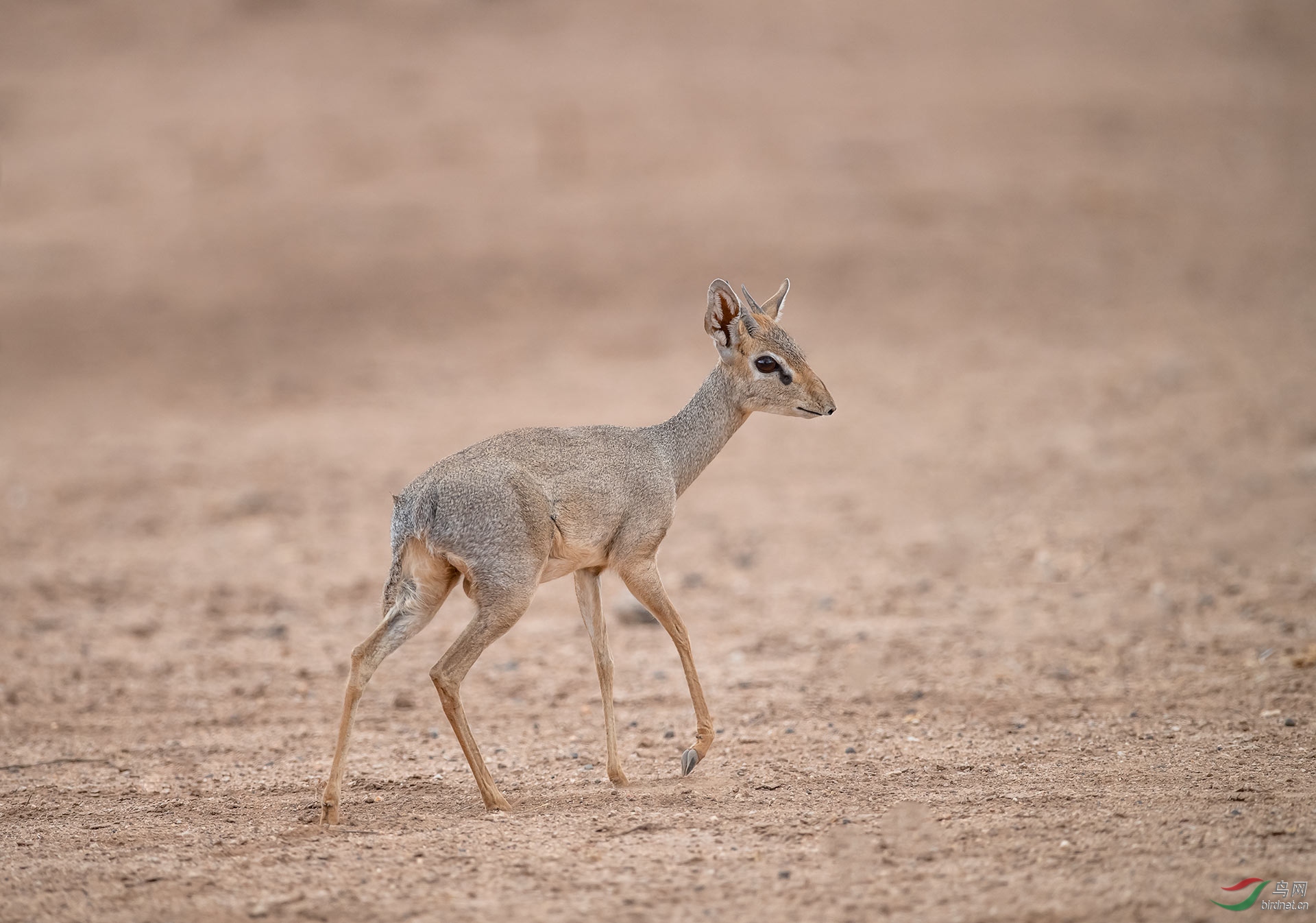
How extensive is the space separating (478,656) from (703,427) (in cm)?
218

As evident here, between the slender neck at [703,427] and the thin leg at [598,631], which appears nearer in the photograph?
the thin leg at [598,631]

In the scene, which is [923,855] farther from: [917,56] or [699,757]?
[917,56]

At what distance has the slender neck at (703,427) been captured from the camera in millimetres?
7816

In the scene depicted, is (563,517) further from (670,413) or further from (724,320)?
(670,413)

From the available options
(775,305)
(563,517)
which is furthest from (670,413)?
(563,517)

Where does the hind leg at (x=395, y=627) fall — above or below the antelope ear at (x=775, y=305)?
below

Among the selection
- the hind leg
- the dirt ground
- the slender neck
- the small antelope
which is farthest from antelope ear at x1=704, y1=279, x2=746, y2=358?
the dirt ground

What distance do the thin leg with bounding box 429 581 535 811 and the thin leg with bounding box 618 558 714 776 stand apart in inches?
28.7

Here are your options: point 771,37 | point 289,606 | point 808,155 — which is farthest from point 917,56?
point 289,606

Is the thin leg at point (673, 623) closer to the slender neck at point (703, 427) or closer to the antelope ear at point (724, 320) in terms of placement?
the slender neck at point (703, 427)

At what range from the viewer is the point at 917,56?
29.7m

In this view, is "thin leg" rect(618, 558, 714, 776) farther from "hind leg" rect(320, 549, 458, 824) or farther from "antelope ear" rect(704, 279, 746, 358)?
"antelope ear" rect(704, 279, 746, 358)

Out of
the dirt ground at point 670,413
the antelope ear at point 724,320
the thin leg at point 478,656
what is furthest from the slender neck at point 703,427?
the dirt ground at point 670,413

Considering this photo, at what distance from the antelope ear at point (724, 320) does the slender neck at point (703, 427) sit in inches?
7.2
